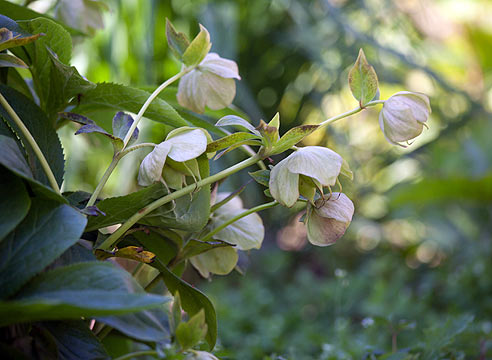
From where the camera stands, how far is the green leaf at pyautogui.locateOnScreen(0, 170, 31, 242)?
0.67 ft

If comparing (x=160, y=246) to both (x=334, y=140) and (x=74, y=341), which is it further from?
(x=334, y=140)

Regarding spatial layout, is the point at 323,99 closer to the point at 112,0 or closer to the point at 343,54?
the point at 343,54

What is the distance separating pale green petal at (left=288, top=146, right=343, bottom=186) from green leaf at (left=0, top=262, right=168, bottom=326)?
95 mm

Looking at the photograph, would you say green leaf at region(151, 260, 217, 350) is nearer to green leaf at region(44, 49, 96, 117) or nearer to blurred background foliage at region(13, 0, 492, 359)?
green leaf at region(44, 49, 96, 117)

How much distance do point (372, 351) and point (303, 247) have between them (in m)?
1.11

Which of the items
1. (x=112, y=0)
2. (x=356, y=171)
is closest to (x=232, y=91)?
(x=112, y=0)

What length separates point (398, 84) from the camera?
4.89 ft

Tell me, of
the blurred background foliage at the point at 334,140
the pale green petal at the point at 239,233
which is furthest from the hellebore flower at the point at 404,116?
the blurred background foliage at the point at 334,140

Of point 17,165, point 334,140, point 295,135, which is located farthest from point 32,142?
point 334,140

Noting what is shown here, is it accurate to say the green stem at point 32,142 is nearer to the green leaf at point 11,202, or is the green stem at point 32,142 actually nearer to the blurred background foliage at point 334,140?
the green leaf at point 11,202

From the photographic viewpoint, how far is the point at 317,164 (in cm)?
24

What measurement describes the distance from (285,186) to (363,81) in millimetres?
83

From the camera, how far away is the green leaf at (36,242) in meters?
0.21

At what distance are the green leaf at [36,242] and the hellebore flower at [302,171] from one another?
96 millimetres
